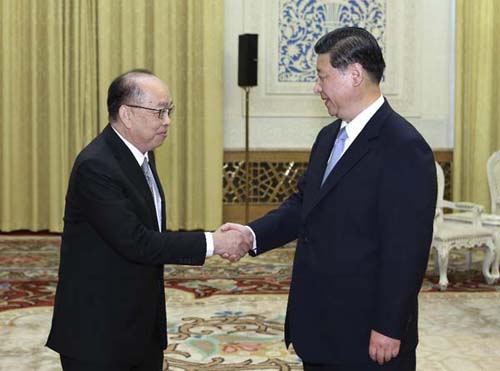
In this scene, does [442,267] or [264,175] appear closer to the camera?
[442,267]

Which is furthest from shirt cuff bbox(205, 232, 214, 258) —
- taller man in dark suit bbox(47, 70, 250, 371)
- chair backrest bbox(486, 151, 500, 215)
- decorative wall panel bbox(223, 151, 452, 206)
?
decorative wall panel bbox(223, 151, 452, 206)

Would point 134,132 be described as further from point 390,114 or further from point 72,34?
point 72,34

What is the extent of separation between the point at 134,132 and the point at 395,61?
6.55 meters

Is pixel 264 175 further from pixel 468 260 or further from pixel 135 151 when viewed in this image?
pixel 135 151

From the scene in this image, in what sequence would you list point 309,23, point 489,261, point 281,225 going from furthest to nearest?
point 309,23
point 489,261
point 281,225

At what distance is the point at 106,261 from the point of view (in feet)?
8.53

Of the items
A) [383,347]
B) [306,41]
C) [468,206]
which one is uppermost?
[306,41]

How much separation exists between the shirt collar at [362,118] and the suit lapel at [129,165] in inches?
28.0

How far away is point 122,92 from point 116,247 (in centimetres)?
53

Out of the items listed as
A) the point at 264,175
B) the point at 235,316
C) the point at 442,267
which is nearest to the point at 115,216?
the point at 235,316

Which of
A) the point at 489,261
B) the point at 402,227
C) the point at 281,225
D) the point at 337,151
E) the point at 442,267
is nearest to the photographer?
the point at 402,227

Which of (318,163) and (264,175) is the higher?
(318,163)

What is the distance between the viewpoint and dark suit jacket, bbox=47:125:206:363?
2.57 m

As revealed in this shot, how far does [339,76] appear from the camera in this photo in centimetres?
239
